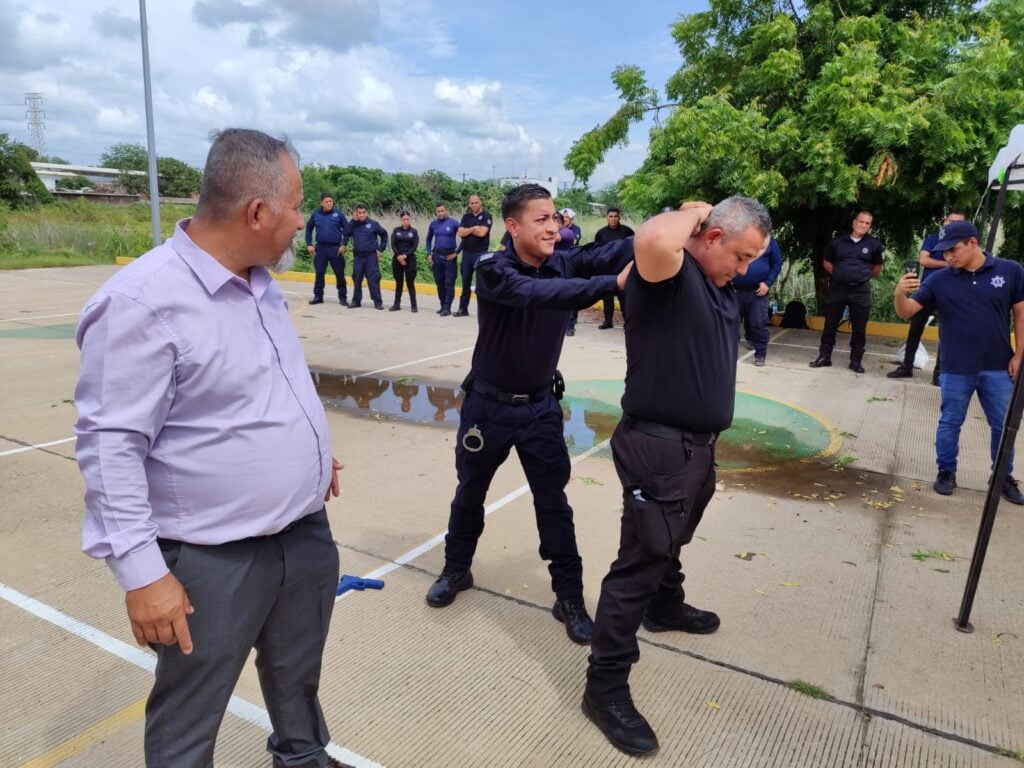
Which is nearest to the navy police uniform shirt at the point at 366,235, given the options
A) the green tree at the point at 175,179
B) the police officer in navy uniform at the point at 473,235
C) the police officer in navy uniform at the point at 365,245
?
the police officer in navy uniform at the point at 365,245

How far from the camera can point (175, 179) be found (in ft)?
212

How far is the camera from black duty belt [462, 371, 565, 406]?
9.90 feet

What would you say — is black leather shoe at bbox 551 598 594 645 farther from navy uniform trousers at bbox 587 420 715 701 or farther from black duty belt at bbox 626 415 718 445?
black duty belt at bbox 626 415 718 445

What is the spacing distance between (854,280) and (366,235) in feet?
26.6

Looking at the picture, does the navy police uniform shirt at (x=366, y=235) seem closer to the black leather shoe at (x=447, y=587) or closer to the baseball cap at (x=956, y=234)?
the baseball cap at (x=956, y=234)

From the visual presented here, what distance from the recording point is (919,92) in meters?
9.91

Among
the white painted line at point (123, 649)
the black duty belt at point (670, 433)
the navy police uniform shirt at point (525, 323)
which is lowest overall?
the white painted line at point (123, 649)

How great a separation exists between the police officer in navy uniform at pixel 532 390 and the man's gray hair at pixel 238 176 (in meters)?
Answer: 1.17

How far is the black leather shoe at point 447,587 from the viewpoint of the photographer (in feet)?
10.8

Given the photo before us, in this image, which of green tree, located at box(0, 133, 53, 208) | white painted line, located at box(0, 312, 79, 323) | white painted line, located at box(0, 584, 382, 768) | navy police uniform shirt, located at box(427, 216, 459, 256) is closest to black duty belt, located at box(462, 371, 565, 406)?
white painted line, located at box(0, 584, 382, 768)

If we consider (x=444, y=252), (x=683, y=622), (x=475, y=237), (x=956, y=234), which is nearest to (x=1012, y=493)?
(x=956, y=234)

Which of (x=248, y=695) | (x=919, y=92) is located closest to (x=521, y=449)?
(x=248, y=695)

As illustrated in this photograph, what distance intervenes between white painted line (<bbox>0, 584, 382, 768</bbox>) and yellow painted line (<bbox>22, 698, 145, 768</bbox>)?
16 centimetres

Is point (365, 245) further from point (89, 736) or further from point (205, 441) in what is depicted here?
point (205, 441)
